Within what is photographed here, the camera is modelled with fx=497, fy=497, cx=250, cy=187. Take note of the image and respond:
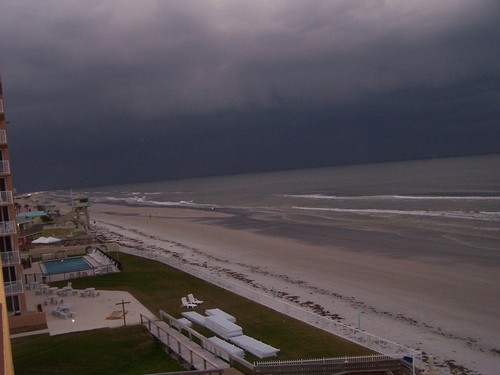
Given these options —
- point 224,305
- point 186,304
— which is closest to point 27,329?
point 186,304

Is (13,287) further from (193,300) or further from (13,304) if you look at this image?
(193,300)

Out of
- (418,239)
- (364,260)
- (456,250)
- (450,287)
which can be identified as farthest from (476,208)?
(450,287)

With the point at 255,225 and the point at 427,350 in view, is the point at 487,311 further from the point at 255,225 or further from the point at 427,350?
the point at 255,225

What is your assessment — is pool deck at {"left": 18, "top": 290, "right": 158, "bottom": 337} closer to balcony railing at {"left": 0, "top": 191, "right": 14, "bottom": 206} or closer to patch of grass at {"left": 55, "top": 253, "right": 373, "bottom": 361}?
patch of grass at {"left": 55, "top": 253, "right": 373, "bottom": 361}

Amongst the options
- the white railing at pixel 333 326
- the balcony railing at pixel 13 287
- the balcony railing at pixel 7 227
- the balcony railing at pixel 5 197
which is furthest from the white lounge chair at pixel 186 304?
the balcony railing at pixel 5 197

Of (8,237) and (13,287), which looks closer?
(13,287)
